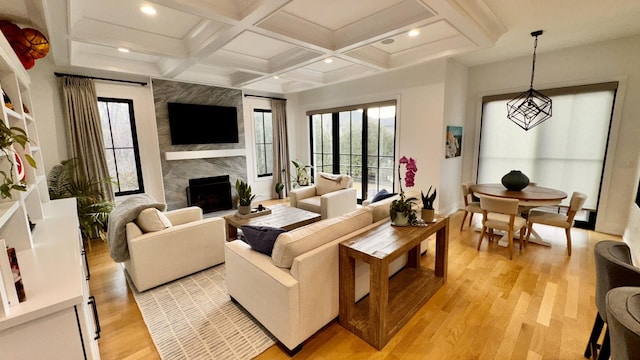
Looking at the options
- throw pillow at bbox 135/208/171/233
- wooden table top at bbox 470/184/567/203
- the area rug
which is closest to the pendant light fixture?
wooden table top at bbox 470/184/567/203

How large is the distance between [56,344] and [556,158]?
6076 mm

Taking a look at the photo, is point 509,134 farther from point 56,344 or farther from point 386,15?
point 56,344

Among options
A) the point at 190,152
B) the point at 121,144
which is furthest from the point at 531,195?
the point at 121,144

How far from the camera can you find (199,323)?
2.23 metres

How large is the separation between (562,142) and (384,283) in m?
4.46

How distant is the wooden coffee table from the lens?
3.52m

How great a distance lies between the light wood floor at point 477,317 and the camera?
1.92 meters

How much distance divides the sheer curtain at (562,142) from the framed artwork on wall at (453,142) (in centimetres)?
50

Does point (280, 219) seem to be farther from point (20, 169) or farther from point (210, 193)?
point (210, 193)

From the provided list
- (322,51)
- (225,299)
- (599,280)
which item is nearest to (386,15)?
(322,51)

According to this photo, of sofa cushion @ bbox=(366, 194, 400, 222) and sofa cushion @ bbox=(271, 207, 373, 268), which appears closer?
sofa cushion @ bbox=(271, 207, 373, 268)

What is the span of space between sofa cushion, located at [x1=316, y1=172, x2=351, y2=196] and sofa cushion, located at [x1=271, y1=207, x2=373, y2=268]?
8.67 ft

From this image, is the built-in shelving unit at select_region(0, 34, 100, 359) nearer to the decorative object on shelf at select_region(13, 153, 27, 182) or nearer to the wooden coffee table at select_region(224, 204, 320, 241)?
the decorative object on shelf at select_region(13, 153, 27, 182)

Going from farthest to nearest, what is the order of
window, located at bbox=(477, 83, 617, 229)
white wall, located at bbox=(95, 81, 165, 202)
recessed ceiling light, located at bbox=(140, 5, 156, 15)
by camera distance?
white wall, located at bbox=(95, 81, 165, 202) → window, located at bbox=(477, 83, 617, 229) → recessed ceiling light, located at bbox=(140, 5, 156, 15)
